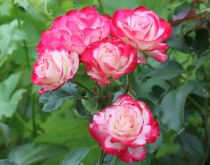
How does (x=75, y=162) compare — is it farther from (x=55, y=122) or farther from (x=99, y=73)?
(x=55, y=122)

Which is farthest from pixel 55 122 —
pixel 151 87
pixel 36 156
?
pixel 151 87

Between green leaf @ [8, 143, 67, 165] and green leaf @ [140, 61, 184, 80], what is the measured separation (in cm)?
28

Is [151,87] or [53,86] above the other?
[53,86]

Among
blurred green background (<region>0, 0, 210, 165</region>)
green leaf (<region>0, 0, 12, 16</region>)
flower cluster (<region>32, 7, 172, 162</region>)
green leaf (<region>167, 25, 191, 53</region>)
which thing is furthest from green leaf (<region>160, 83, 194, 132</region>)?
green leaf (<region>0, 0, 12, 16</region>)

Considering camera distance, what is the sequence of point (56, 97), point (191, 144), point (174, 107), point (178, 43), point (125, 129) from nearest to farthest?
point (125, 129), point (56, 97), point (174, 107), point (178, 43), point (191, 144)

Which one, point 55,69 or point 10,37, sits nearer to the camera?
point 55,69

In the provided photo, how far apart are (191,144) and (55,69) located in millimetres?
637

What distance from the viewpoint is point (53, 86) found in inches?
34.5

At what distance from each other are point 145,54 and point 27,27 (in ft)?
2.07

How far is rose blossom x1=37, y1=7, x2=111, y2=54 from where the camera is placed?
0.90 metres

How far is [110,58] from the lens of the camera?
2.83ft

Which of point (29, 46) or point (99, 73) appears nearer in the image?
point (99, 73)

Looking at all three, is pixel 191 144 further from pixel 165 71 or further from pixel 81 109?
pixel 81 109

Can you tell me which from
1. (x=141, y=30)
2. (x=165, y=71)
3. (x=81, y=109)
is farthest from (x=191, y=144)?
(x=141, y=30)
